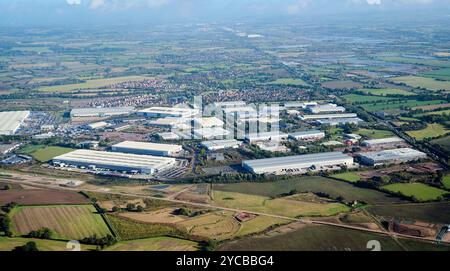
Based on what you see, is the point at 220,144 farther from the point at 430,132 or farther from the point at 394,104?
the point at 394,104

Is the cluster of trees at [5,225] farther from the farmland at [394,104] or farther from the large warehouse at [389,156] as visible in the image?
the farmland at [394,104]

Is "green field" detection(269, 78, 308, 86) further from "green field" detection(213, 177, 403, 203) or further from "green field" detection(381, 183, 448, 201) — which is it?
"green field" detection(381, 183, 448, 201)

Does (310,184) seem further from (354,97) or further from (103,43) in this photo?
(103,43)

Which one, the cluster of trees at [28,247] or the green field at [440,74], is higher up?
the cluster of trees at [28,247]

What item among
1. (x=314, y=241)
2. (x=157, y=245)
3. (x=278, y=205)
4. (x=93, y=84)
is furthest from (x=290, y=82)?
(x=157, y=245)

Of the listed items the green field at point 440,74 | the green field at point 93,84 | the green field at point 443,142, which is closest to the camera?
the green field at point 443,142

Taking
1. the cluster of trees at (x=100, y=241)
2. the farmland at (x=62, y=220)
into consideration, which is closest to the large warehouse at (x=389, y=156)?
the farmland at (x=62, y=220)
